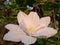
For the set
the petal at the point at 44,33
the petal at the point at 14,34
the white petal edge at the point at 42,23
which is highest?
the white petal edge at the point at 42,23

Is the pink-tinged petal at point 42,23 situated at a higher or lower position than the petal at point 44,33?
higher

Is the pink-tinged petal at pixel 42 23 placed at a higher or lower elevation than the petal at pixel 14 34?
higher

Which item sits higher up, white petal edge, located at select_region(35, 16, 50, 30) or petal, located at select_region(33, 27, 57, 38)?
white petal edge, located at select_region(35, 16, 50, 30)

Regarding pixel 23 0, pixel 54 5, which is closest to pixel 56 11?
pixel 54 5

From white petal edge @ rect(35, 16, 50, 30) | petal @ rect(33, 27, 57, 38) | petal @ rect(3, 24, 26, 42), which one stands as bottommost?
petal @ rect(3, 24, 26, 42)

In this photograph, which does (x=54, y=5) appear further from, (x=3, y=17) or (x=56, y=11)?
(x=3, y=17)
